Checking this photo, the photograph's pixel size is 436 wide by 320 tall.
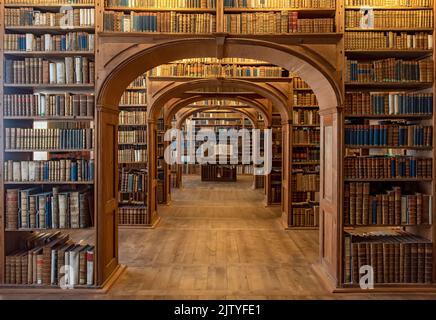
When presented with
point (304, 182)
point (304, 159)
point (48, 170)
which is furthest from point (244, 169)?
point (48, 170)

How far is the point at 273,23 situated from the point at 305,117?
13.4ft

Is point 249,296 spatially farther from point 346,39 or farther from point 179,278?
point 346,39

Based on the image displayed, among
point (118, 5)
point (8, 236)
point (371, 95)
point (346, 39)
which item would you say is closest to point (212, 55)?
point (118, 5)

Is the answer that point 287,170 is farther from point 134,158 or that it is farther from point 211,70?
point 134,158

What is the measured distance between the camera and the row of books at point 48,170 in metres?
4.70

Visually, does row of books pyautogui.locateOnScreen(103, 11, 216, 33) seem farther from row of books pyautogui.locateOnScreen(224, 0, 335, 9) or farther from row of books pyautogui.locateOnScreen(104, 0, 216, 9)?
row of books pyautogui.locateOnScreen(224, 0, 335, 9)

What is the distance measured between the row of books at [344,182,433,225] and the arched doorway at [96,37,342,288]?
164mm

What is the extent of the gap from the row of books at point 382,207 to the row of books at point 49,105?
3.29 meters

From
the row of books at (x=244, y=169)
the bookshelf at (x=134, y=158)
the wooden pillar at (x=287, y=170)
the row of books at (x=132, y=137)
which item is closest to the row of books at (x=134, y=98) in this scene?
the bookshelf at (x=134, y=158)

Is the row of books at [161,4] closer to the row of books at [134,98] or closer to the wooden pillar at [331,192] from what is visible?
the wooden pillar at [331,192]

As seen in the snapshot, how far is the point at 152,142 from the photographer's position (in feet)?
28.6

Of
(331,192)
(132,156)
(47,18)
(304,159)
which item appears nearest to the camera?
(47,18)

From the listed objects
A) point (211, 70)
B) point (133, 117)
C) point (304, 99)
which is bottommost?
point (133, 117)

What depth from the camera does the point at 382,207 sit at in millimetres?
4770
